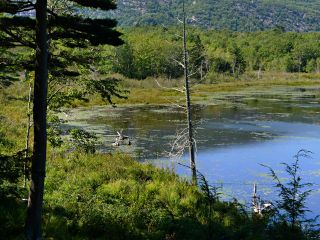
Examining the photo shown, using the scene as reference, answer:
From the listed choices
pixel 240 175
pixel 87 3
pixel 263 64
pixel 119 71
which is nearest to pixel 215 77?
pixel 119 71

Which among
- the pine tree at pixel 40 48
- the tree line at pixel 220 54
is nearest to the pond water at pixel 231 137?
the pine tree at pixel 40 48

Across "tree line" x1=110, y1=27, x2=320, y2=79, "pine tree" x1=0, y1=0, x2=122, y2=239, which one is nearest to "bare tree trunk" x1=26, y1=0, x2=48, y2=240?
"pine tree" x1=0, y1=0, x2=122, y2=239

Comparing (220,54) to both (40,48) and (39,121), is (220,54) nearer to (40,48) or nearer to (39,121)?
(40,48)

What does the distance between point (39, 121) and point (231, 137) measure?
Answer: 95.4 ft

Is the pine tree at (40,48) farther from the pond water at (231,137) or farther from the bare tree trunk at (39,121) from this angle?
the pond water at (231,137)

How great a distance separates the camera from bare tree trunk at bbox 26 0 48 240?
10.5 m

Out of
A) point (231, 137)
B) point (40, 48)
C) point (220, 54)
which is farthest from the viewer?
point (220, 54)

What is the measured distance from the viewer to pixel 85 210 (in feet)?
45.5

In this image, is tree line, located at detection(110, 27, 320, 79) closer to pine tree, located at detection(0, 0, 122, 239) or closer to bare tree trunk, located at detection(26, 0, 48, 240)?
pine tree, located at detection(0, 0, 122, 239)

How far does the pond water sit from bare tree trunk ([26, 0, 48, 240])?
10723mm

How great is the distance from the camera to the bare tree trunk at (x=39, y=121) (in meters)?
10.5

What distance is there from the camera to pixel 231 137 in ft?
126

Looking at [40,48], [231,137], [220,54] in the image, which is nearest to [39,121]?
[40,48]

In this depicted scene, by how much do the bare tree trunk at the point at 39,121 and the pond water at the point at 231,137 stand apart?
10723 mm
